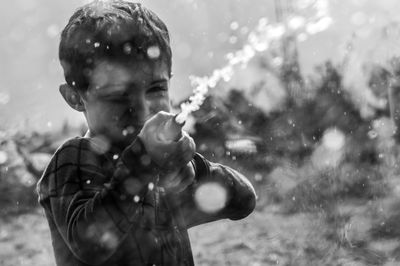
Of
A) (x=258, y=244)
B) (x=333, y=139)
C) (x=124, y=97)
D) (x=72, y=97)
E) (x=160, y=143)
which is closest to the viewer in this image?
(x=160, y=143)

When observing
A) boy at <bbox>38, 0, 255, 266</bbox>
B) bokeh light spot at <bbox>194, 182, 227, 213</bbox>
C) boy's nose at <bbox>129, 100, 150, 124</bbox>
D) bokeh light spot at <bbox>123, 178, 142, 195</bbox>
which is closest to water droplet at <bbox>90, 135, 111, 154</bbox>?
boy at <bbox>38, 0, 255, 266</bbox>

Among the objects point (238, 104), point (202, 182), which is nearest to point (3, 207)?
point (238, 104)

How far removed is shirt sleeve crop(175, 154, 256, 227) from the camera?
169cm

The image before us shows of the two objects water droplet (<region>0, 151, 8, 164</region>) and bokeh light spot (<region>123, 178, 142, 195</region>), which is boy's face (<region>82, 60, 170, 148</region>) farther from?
water droplet (<region>0, 151, 8, 164</region>)

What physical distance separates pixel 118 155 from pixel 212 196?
0.39m

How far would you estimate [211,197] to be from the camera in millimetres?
1730

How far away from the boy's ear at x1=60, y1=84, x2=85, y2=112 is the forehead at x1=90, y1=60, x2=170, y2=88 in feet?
0.35

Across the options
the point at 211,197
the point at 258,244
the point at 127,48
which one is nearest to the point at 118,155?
the point at 127,48

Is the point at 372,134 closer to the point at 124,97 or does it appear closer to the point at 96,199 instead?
the point at 124,97

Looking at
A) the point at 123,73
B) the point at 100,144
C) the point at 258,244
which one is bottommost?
the point at 100,144

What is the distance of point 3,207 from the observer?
16.7 ft

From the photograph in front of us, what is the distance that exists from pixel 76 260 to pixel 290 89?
11.1ft

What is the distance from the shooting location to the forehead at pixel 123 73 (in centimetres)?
141

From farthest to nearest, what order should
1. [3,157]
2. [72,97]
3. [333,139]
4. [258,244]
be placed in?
[3,157]
[333,139]
[258,244]
[72,97]
